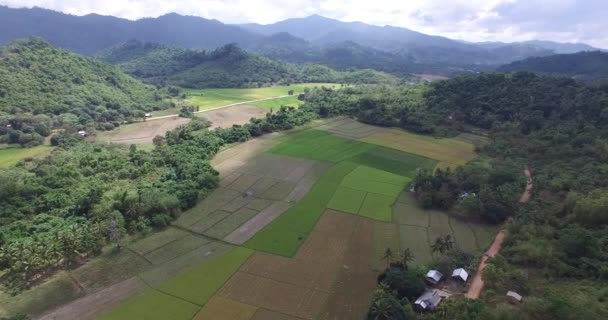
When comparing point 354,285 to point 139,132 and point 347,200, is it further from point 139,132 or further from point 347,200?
point 139,132

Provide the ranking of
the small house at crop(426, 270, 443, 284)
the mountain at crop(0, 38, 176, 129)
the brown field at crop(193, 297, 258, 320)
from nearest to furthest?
the brown field at crop(193, 297, 258, 320), the small house at crop(426, 270, 443, 284), the mountain at crop(0, 38, 176, 129)

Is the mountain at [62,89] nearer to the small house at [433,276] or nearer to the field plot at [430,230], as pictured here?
the field plot at [430,230]

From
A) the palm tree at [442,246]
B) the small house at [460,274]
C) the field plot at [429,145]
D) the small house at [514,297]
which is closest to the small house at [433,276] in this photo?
the small house at [460,274]

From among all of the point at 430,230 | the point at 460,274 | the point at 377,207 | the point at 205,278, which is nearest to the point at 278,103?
the point at 377,207

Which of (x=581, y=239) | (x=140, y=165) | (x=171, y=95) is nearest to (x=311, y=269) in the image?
(x=581, y=239)

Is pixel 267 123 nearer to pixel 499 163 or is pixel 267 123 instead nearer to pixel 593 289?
pixel 499 163

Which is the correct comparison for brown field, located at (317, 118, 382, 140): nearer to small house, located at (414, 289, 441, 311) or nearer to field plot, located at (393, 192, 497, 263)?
field plot, located at (393, 192, 497, 263)

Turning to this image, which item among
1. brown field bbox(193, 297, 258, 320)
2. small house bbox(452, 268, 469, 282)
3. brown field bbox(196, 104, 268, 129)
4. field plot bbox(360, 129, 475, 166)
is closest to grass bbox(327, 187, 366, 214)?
small house bbox(452, 268, 469, 282)
